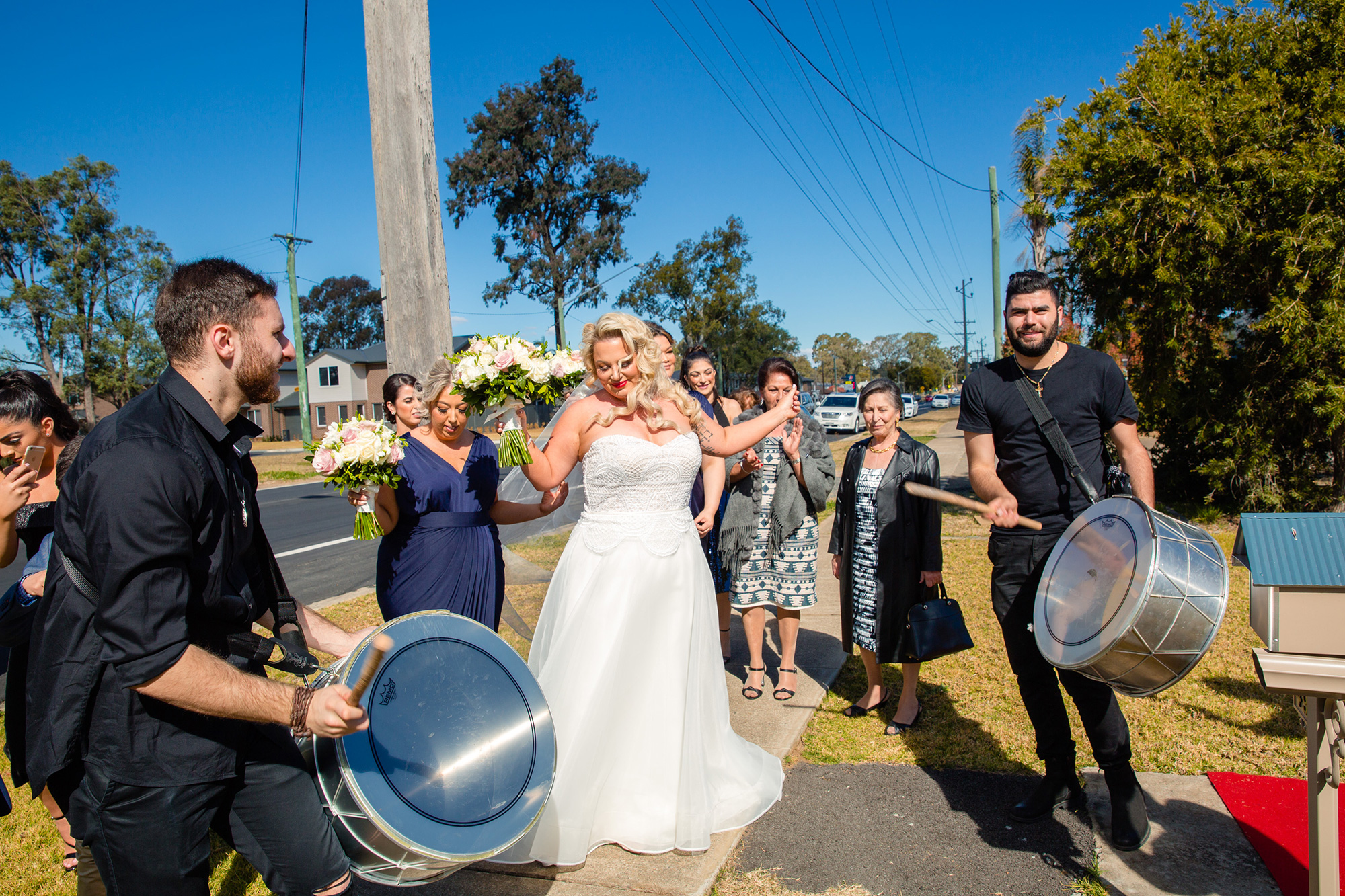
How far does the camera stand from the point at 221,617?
6.27ft

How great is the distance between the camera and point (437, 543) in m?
3.62

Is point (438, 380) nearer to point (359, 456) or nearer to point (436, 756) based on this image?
point (359, 456)

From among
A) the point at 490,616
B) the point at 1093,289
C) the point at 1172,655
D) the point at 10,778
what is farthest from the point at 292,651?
the point at 1093,289

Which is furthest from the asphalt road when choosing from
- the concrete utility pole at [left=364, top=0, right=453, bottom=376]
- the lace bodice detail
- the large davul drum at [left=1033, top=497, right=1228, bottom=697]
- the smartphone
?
the concrete utility pole at [left=364, top=0, right=453, bottom=376]

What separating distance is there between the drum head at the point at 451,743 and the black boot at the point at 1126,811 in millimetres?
2311

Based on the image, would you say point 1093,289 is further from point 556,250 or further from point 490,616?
point 556,250

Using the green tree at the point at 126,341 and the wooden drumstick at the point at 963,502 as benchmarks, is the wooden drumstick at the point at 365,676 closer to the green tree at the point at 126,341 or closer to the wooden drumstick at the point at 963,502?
the wooden drumstick at the point at 963,502

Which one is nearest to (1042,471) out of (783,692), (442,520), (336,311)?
(783,692)

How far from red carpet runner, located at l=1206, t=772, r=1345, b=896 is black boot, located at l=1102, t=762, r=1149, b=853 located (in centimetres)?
42

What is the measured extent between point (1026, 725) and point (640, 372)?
294cm

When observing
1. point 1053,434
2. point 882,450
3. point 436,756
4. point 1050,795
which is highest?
point 1053,434

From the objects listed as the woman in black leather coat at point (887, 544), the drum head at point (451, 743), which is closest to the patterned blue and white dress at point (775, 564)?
the woman in black leather coat at point (887, 544)

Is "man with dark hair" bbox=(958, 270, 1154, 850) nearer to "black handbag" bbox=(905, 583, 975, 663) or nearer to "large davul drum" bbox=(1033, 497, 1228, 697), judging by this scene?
"large davul drum" bbox=(1033, 497, 1228, 697)

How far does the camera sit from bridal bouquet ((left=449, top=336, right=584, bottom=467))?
3221 mm
